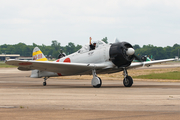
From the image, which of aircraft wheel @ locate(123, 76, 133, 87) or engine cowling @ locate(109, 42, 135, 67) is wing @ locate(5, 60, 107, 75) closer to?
engine cowling @ locate(109, 42, 135, 67)

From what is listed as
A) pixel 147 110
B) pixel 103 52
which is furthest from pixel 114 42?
pixel 147 110

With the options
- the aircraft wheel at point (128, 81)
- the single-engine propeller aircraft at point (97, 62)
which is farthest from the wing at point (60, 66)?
the aircraft wheel at point (128, 81)

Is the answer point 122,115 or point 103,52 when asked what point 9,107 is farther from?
point 103,52

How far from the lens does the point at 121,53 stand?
16.8m

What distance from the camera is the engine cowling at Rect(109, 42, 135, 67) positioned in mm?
16828

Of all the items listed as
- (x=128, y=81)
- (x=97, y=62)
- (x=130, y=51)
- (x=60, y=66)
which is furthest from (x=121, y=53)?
(x=60, y=66)

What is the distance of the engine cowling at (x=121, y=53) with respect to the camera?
55.2 feet

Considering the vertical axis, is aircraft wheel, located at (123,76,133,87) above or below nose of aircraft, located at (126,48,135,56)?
below

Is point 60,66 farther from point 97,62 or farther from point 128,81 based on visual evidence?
point 128,81

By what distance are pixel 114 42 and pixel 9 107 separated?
1050 centimetres

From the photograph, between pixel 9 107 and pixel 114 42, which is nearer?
pixel 9 107

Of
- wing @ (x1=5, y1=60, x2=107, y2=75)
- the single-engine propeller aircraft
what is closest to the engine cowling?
the single-engine propeller aircraft

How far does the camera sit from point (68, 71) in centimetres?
1881

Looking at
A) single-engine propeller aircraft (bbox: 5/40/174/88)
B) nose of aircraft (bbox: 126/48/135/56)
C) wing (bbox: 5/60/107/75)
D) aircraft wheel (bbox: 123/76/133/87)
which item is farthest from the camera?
aircraft wheel (bbox: 123/76/133/87)
